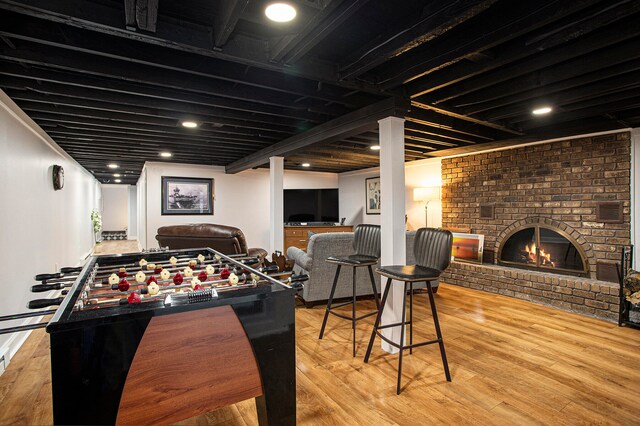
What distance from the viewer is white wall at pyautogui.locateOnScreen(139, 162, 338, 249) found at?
21.7 feet

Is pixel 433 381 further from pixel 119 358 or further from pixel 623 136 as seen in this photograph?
pixel 623 136

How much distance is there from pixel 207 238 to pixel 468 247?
4.02 m

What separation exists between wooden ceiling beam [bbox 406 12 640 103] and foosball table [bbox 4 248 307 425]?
1.95m

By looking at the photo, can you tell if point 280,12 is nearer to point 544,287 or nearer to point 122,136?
point 122,136

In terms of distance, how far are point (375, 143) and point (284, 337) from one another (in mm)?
3968

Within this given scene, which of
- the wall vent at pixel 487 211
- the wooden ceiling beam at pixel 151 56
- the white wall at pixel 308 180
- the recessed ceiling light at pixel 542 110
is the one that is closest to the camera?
the wooden ceiling beam at pixel 151 56

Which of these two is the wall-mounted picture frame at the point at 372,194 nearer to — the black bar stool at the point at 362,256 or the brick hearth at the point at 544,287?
the brick hearth at the point at 544,287

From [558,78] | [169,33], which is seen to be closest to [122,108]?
[169,33]

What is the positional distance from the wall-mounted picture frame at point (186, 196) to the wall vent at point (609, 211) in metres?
6.53

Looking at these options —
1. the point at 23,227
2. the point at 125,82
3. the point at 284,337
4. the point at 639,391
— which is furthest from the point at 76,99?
the point at 639,391

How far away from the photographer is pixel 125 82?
8.66ft

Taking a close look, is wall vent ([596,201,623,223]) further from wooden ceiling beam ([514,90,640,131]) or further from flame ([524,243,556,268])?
wooden ceiling beam ([514,90,640,131])

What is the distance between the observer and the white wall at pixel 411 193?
6.12m

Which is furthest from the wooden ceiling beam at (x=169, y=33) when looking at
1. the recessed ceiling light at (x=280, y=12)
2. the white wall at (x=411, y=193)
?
the white wall at (x=411, y=193)
